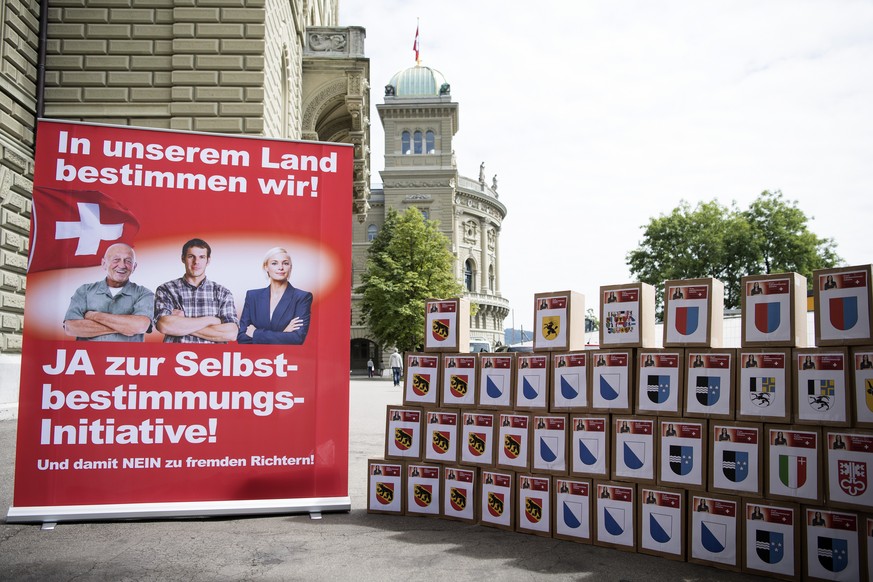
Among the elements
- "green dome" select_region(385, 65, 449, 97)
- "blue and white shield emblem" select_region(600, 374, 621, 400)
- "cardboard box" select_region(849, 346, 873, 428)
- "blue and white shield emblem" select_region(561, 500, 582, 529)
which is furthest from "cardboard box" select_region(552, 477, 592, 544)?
"green dome" select_region(385, 65, 449, 97)

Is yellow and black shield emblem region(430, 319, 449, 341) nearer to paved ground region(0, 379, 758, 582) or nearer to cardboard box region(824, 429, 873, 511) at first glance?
paved ground region(0, 379, 758, 582)

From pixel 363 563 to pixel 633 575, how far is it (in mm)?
1840

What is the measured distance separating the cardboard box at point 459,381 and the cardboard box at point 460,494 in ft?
1.94

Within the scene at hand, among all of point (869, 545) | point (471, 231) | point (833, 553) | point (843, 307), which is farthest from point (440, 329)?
point (471, 231)

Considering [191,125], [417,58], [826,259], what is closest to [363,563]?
[191,125]

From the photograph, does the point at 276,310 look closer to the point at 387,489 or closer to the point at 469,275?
the point at 387,489

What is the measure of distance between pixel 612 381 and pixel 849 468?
170 cm

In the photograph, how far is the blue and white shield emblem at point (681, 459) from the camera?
5121 mm

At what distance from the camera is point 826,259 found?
43.7 metres

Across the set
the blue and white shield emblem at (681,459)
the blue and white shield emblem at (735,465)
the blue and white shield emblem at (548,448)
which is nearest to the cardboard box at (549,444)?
the blue and white shield emblem at (548,448)

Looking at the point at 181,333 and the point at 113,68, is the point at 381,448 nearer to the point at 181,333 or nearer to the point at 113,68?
the point at 181,333

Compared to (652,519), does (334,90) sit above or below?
above

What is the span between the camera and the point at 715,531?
4.95m

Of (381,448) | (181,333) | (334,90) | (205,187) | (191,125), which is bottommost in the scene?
(381,448)
